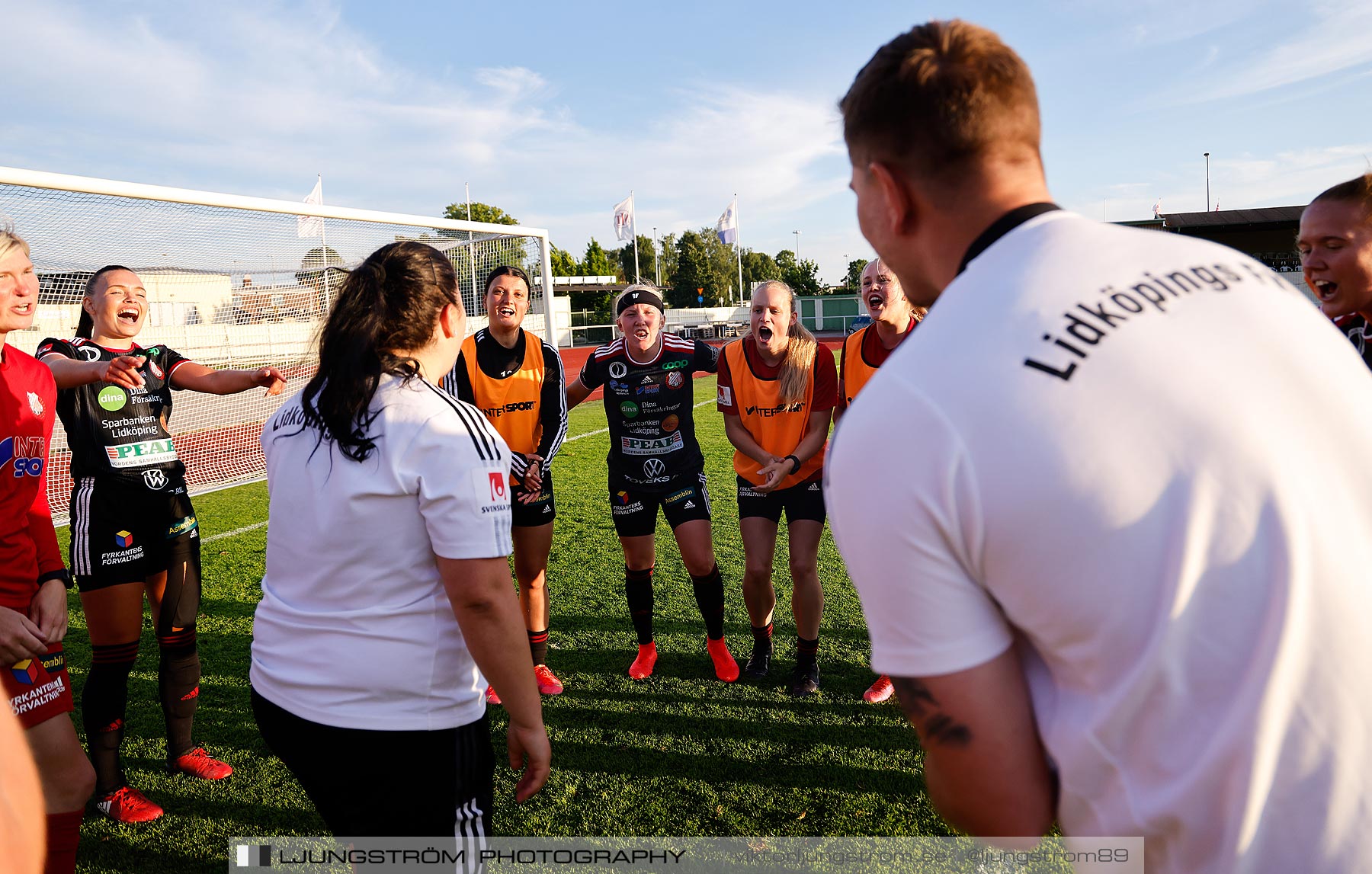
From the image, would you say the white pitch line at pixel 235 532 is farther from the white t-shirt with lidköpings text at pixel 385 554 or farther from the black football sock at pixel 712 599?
the white t-shirt with lidköpings text at pixel 385 554

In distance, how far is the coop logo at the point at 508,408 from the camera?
4.64 metres

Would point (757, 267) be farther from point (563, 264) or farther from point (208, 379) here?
point (208, 379)

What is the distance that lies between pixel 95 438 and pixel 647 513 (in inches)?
110

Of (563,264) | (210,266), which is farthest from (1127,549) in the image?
(563,264)

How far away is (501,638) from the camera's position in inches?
69.7

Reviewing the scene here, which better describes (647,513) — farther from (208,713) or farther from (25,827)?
(25,827)

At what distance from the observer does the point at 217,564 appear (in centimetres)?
700

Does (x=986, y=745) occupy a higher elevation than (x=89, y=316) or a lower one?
lower

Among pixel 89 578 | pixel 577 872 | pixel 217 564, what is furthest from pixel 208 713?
pixel 217 564

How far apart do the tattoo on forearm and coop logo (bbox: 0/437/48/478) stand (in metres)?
2.91

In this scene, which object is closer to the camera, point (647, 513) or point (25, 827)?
point (25, 827)

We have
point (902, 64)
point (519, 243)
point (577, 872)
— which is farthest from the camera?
point (519, 243)

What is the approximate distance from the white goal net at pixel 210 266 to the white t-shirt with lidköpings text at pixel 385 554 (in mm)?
4430

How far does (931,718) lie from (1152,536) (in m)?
0.37
